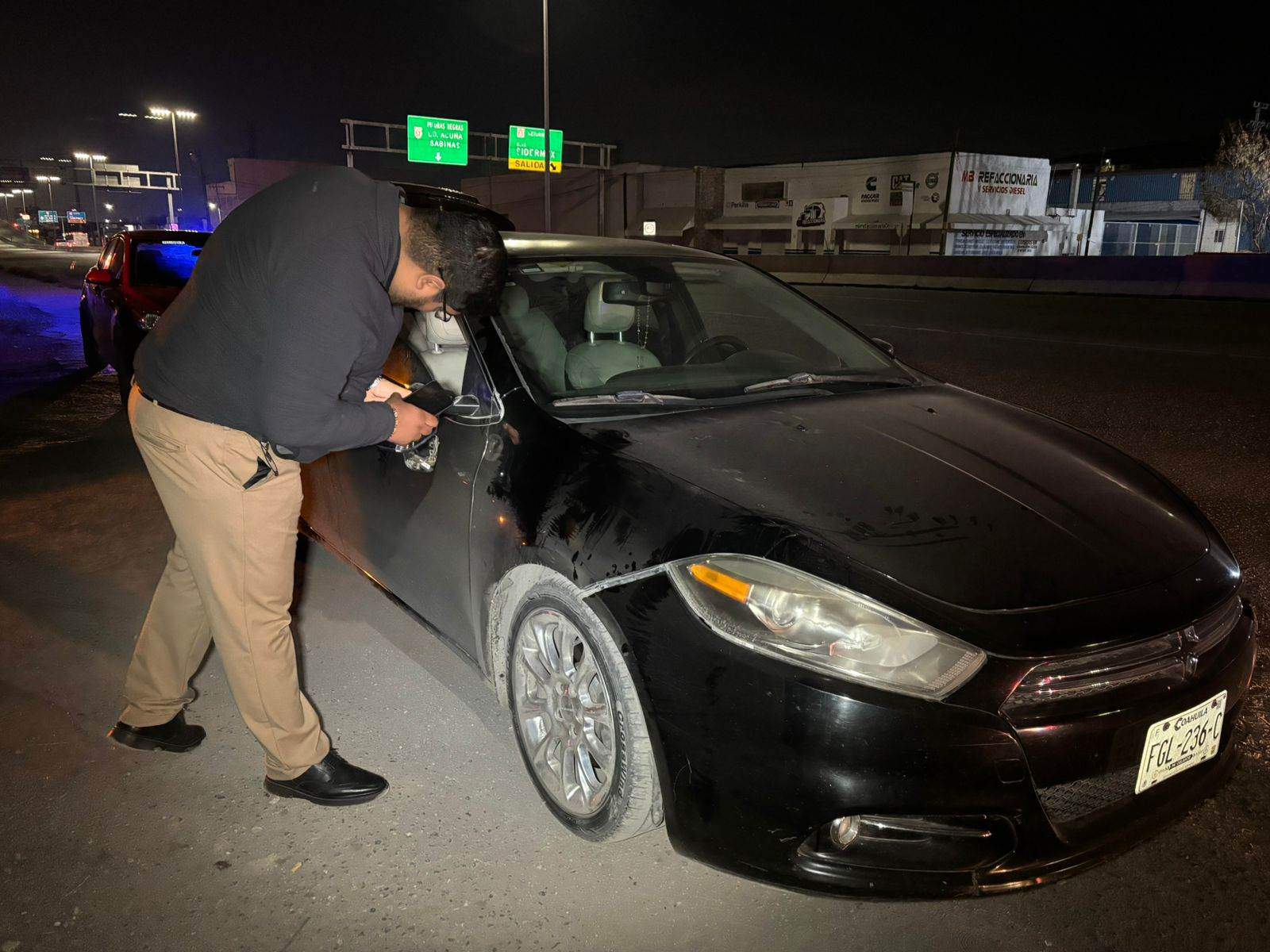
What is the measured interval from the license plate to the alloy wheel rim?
3.79 ft

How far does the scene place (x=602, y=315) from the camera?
11.7 ft

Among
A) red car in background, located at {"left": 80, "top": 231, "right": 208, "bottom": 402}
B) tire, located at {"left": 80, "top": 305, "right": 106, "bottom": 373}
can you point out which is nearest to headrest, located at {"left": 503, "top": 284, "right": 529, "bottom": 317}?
red car in background, located at {"left": 80, "top": 231, "right": 208, "bottom": 402}

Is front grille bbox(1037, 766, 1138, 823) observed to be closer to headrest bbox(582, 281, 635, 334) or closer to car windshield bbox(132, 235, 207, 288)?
headrest bbox(582, 281, 635, 334)

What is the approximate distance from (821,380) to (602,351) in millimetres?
772

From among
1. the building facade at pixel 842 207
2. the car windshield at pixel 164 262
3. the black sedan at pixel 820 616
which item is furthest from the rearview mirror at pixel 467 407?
the building facade at pixel 842 207

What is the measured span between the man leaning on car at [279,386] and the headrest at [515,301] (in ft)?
1.71

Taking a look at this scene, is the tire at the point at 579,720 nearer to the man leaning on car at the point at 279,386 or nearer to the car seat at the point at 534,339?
the man leaning on car at the point at 279,386

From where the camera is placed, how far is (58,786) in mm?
2607

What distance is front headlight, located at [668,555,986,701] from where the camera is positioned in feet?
5.92

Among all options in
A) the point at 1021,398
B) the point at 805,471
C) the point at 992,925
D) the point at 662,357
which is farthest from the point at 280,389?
the point at 1021,398

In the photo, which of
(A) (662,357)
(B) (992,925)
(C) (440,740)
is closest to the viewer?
(B) (992,925)

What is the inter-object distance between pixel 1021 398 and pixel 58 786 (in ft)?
25.0

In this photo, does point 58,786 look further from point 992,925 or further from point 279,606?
point 992,925

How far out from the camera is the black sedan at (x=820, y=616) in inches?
70.8
